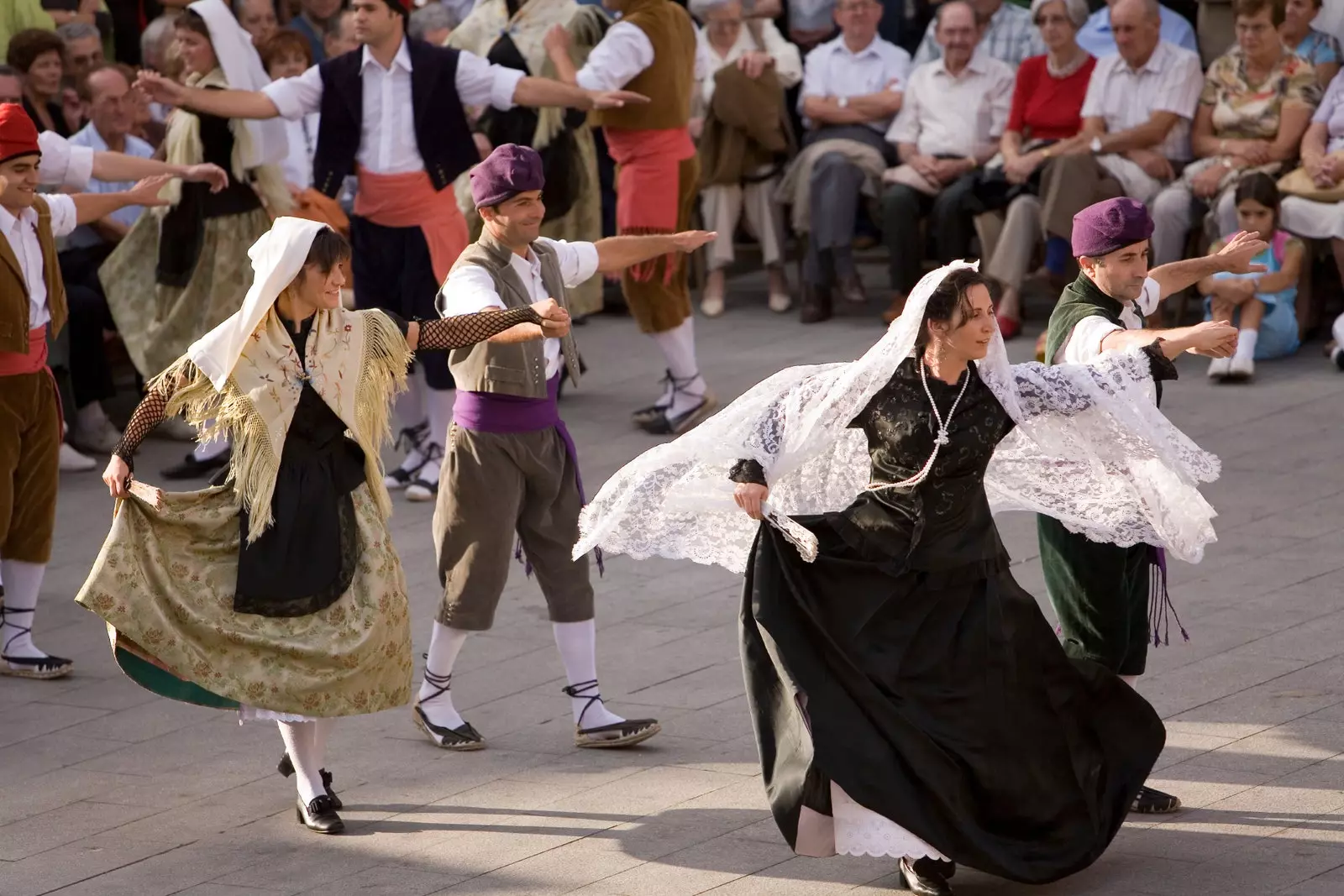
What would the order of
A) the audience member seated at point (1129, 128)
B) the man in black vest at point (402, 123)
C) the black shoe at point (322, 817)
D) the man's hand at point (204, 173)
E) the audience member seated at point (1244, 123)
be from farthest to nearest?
the audience member seated at point (1129, 128) < the audience member seated at point (1244, 123) < the man in black vest at point (402, 123) < the man's hand at point (204, 173) < the black shoe at point (322, 817)

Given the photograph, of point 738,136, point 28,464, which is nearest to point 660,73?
point 738,136

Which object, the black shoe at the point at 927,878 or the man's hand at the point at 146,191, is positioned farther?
the man's hand at the point at 146,191

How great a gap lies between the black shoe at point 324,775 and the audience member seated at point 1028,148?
6.28 meters

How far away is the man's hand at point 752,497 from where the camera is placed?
4.89m

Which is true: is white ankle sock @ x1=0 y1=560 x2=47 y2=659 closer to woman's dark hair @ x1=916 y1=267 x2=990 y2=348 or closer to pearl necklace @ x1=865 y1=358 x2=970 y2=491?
pearl necklace @ x1=865 y1=358 x2=970 y2=491

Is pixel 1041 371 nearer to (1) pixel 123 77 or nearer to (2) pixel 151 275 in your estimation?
(2) pixel 151 275

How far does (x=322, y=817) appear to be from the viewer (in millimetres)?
5516

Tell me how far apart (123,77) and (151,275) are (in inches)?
46.6

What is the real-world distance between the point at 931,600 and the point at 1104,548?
2.16ft

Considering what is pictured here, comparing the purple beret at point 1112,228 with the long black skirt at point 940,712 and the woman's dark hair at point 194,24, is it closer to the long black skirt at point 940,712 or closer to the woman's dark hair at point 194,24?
the long black skirt at point 940,712

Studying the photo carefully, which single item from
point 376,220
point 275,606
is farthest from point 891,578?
point 376,220

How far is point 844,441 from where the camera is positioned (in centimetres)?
511

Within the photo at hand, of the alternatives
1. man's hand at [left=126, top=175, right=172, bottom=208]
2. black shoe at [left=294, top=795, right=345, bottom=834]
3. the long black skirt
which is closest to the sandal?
black shoe at [left=294, top=795, right=345, bottom=834]

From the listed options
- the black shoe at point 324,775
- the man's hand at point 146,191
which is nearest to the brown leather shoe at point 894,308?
the man's hand at point 146,191
